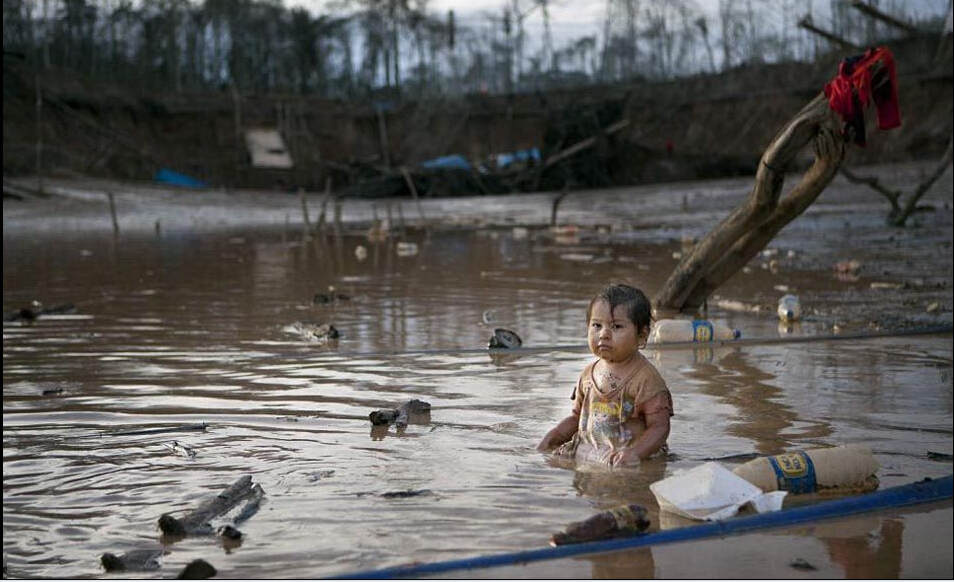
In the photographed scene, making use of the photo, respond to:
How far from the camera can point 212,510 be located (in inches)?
131

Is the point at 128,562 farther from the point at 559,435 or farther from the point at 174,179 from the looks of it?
the point at 174,179

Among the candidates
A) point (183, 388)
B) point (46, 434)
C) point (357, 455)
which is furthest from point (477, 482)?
point (183, 388)

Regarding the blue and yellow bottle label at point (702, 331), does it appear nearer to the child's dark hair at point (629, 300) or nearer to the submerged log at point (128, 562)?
the child's dark hair at point (629, 300)

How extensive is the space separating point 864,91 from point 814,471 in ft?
10.5

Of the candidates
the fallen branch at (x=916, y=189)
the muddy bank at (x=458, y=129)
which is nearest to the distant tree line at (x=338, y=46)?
the muddy bank at (x=458, y=129)

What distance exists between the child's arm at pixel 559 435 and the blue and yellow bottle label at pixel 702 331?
2747mm

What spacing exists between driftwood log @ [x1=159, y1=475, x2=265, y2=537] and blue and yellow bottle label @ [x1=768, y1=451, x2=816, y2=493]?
1.67m

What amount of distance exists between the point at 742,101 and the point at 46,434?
44662 millimetres

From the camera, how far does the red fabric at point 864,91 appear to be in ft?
19.7

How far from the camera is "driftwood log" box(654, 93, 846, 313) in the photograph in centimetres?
655

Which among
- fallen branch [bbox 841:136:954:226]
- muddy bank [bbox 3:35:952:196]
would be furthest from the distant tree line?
fallen branch [bbox 841:136:954:226]

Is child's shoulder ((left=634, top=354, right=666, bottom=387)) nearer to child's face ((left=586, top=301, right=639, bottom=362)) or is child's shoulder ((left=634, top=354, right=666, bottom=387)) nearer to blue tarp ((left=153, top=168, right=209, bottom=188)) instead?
child's face ((left=586, top=301, right=639, bottom=362))

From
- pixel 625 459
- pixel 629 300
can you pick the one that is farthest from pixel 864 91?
pixel 625 459

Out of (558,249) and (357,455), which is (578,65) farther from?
(357,455)
